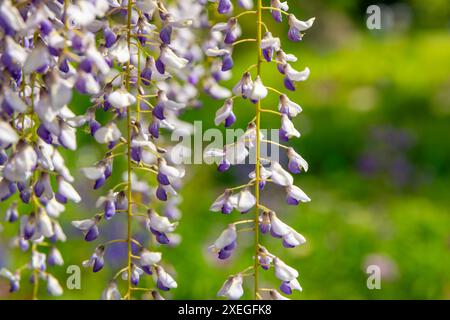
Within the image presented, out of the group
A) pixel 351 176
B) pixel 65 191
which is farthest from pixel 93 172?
pixel 351 176

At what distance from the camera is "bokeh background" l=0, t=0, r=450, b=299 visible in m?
4.30

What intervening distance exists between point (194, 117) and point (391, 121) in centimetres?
218

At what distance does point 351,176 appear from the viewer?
7.79 meters

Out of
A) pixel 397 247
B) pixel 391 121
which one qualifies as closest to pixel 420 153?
pixel 391 121

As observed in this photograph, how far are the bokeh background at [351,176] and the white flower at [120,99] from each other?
2.20 metres

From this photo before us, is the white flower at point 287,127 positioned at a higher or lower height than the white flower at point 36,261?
higher

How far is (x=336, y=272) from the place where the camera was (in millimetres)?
4383

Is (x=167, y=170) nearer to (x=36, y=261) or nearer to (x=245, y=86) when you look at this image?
(x=245, y=86)

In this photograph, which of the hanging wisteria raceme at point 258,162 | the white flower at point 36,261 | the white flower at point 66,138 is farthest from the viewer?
the white flower at point 36,261

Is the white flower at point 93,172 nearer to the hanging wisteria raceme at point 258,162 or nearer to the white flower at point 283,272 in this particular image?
the hanging wisteria raceme at point 258,162

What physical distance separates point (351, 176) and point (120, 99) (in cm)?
632

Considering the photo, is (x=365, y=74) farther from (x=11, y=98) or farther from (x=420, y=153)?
(x=11, y=98)

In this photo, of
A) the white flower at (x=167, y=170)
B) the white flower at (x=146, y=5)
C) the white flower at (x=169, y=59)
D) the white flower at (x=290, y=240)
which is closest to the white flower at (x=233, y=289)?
the white flower at (x=290, y=240)

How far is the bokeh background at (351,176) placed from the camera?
430 centimetres
